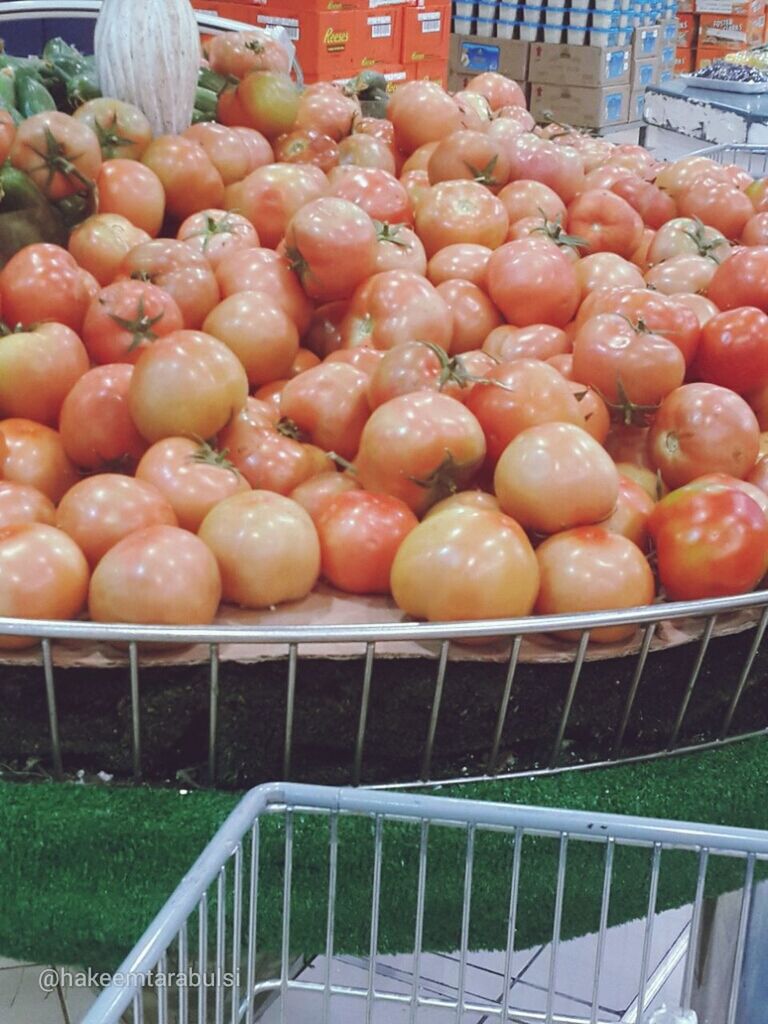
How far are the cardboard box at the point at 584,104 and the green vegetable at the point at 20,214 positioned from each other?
218 inches

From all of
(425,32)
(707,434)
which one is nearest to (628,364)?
(707,434)

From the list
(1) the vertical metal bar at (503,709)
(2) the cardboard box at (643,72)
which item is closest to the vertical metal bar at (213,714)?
(1) the vertical metal bar at (503,709)

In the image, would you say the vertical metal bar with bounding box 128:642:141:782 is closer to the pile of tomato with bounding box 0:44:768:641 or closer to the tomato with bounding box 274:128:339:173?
the pile of tomato with bounding box 0:44:768:641

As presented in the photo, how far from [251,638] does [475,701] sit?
9.0 inches

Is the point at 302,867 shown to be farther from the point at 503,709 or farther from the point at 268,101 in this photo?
the point at 268,101

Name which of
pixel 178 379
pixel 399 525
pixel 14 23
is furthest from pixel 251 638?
pixel 14 23

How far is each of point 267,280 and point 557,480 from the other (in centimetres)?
55

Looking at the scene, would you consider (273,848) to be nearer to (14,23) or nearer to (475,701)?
(475,701)

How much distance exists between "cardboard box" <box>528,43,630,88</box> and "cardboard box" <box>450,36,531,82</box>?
0.06m

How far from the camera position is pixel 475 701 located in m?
1.04

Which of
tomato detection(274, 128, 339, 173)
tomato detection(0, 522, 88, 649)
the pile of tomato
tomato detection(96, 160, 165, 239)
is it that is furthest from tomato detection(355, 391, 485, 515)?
tomato detection(274, 128, 339, 173)

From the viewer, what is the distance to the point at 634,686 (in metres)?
1.04

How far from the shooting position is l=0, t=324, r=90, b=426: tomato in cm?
130

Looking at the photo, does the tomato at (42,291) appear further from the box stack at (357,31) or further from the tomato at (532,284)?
the box stack at (357,31)
